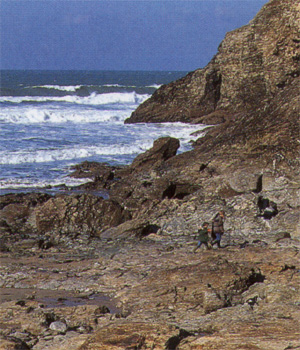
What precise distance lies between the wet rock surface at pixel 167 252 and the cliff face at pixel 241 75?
47.6 ft

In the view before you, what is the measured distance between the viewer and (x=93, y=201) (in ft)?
58.0

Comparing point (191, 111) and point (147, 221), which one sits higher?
point (191, 111)

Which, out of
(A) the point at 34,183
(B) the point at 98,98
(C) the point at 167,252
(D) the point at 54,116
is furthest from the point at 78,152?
(B) the point at 98,98

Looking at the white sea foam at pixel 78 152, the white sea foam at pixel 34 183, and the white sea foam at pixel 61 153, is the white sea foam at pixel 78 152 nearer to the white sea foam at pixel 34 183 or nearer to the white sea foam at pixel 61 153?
the white sea foam at pixel 61 153

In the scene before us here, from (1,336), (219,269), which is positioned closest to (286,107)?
(219,269)

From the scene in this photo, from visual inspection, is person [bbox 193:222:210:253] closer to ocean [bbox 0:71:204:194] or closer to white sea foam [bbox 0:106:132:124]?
ocean [bbox 0:71:204:194]

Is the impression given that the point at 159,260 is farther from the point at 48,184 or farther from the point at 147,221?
the point at 48,184

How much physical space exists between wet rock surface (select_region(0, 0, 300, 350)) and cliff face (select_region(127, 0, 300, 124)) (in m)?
14.5

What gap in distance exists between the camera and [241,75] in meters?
41.0

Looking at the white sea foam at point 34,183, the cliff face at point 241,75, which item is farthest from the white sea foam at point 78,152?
the cliff face at point 241,75

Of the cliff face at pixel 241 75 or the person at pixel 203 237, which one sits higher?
the cliff face at pixel 241 75

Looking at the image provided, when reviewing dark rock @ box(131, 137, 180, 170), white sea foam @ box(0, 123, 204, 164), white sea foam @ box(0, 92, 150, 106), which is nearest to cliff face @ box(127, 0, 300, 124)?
white sea foam @ box(0, 123, 204, 164)

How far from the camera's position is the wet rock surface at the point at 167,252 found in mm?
9250

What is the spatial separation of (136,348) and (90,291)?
3.98 m
